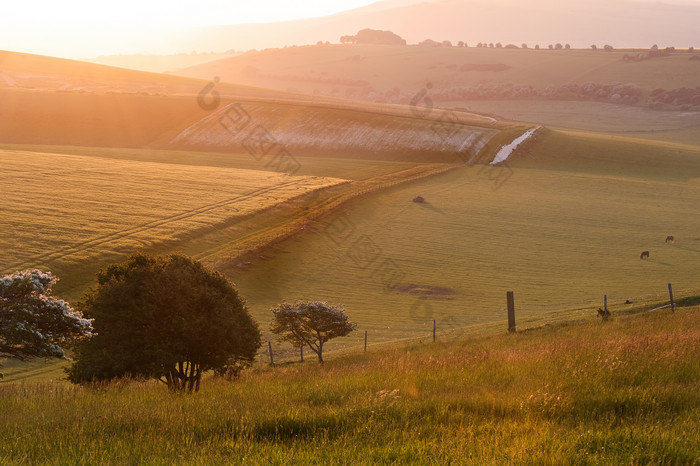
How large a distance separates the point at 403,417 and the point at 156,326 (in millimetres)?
12902

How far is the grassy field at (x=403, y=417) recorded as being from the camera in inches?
310

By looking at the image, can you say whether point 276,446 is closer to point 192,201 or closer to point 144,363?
point 144,363

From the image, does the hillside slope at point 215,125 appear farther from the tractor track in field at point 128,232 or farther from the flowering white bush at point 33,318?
the flowering white bush at point 33,318

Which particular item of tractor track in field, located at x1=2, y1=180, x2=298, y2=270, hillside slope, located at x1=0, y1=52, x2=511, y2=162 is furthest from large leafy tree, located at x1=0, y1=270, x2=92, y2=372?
hillside slope, located at x1=0, y1=52, x2=511, y2=162

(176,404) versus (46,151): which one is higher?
(46,151)

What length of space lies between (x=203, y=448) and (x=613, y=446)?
16.6ft

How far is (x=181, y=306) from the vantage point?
20.9 m

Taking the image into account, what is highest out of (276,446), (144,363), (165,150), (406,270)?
(165,150)

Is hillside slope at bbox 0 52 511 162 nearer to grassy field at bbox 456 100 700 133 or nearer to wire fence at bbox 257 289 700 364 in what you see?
grassy field at bbox 456 100 700 133

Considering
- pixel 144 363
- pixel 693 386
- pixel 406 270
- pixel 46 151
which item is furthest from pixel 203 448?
pixel 46 151

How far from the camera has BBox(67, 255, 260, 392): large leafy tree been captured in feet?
65.5

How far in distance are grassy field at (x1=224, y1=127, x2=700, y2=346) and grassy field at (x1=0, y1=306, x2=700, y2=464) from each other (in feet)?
86.9

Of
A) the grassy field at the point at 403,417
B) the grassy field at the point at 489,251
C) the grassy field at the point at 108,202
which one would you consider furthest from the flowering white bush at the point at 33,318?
the grassy field at the point at 108,202

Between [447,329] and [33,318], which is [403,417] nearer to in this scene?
[33,318]
